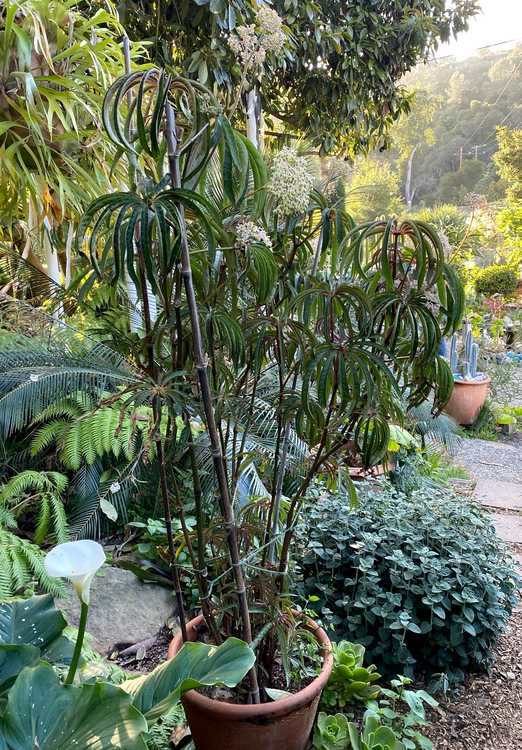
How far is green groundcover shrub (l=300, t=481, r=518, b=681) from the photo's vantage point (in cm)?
175

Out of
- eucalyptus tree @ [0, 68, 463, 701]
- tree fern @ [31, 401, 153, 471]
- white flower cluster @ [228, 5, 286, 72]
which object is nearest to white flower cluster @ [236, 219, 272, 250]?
eucalyptus tree @ [0, 68, 463, 701]

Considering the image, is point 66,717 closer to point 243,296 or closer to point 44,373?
point 243,296

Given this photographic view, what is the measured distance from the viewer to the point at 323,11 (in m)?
4.25

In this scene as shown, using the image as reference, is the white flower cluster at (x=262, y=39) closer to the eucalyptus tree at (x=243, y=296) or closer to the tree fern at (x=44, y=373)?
the eucalyptus tree at (x=243, y=296)

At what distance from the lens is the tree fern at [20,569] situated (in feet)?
5.59

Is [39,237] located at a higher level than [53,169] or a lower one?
lower

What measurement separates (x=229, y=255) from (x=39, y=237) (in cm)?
176

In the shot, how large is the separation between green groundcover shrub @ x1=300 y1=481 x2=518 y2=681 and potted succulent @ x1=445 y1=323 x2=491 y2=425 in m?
2.65

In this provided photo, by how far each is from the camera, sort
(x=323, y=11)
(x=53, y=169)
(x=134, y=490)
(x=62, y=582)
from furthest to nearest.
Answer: (x=323, y=11), (x=134, y=490), (x=53, y=169), (x=62, y=582)

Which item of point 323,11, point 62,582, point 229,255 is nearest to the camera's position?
point 229,255

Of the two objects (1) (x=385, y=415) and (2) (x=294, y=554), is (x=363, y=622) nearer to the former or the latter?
(2) (x=294, y=554)

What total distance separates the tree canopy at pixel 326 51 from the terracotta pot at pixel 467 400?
222 cm

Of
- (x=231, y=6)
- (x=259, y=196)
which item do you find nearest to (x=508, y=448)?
(x=231, y=6)

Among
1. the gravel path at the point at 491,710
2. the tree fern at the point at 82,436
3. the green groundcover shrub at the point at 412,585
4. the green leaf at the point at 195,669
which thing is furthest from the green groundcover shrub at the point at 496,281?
the green leaf at the point at 195,669
